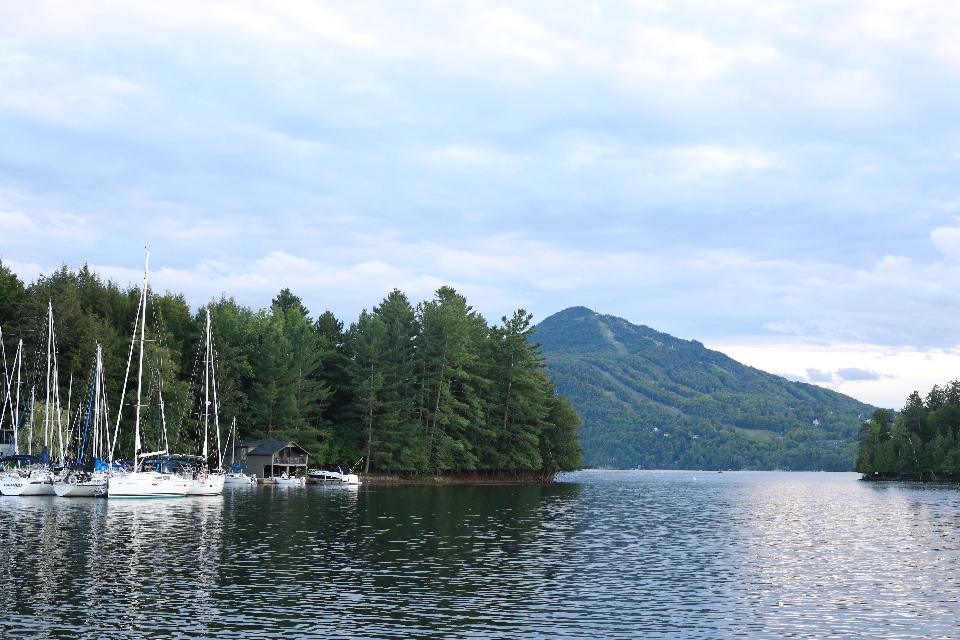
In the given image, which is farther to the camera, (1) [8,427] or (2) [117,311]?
(2) [117,311]

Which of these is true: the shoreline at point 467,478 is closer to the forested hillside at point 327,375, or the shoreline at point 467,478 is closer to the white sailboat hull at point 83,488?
the forested hillside at point 327,375

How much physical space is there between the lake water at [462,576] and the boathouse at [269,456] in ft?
180

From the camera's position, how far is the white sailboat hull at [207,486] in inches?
3857

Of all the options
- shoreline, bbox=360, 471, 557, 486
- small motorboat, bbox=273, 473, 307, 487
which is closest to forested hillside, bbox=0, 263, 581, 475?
shoreline, bbox=360, 471, 557, 486

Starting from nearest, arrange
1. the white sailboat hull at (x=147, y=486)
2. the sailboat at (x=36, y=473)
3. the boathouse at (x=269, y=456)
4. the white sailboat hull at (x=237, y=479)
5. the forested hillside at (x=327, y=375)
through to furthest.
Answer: the white sailboat hull at (x=147, y=486)
the sailboat at (x=36, y=473)
the forested hillside at (x=327, y=375)
the white sailboat hull at (x=237, y=479)
the boathouse at (x=269, y=456)

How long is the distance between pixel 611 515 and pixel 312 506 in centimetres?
2653

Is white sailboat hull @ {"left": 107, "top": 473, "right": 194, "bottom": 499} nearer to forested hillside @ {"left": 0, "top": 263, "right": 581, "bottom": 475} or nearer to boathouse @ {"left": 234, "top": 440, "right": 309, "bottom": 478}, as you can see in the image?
forested hillside @ {"left": 0, "top": 263, "right": 581, "bottom": 475}

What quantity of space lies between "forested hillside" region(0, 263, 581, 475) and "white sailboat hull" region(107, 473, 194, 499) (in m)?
21.7

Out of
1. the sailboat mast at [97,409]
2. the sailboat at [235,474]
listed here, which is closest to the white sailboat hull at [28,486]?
the sailboat mast at [97,409]

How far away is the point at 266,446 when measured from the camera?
130250 millimetres

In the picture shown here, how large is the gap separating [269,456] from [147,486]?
4033cm

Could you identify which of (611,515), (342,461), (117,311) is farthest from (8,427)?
(611,515)

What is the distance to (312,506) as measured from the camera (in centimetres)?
8381

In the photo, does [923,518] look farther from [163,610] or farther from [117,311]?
[117,311]
